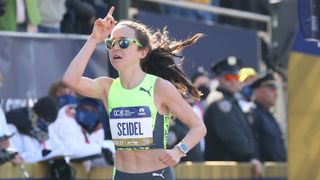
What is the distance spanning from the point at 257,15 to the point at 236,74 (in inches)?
197

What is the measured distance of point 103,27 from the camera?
28.5 ft

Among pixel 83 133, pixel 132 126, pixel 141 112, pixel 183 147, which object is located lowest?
pixel 83 133

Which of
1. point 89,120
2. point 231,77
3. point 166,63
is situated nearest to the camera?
point 166,63

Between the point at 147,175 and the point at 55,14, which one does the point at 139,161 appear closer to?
the point at 147,175

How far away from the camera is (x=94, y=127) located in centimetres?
1225

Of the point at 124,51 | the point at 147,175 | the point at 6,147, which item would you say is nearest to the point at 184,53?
the point at 6,147

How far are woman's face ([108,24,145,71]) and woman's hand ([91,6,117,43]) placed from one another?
5 centimetres

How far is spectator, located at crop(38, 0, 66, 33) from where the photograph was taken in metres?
13.3

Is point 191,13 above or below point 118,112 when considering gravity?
below

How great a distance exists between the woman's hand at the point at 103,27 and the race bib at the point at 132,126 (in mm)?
579

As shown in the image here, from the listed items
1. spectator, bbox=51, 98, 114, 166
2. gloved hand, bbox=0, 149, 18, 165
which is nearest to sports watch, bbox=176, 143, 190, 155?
gloved hand, bbox=0, 149, 18, 165

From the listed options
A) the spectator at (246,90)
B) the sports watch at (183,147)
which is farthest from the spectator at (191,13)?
the sports watch at (183,147)

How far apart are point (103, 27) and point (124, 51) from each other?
25 cm

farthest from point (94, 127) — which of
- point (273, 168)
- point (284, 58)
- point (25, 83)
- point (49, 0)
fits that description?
point (284, 58)
